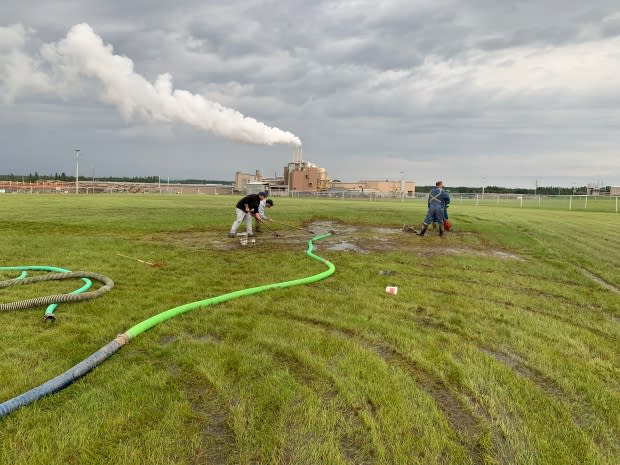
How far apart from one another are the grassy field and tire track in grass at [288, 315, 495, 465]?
0.01 meters

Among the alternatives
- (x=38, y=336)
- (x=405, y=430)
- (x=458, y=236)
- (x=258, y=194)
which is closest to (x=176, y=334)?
(x=38, y=336)

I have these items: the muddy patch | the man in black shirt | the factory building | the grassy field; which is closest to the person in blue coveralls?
the muddy patch

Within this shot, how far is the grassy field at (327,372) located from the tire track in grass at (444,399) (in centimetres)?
1

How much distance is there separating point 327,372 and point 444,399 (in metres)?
0.92

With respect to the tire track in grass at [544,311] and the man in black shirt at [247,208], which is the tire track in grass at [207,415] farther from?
the man in black shirt at [247,208]

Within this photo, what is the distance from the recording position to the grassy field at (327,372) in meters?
2.17

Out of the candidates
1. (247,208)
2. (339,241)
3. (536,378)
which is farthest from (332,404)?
(247,208)

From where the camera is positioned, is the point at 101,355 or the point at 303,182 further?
the point at 303,182

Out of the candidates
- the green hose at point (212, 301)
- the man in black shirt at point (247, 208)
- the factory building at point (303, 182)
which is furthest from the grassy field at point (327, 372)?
the factory building at point (303, 182)

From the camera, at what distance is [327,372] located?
297 centimetres

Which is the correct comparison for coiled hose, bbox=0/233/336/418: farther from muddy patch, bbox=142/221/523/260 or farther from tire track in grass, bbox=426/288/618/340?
muddy patch, bbox=142/221/523/260

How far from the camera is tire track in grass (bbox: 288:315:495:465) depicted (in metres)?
2.22

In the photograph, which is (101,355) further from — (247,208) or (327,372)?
(247,208)

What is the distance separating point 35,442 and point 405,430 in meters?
2.25
